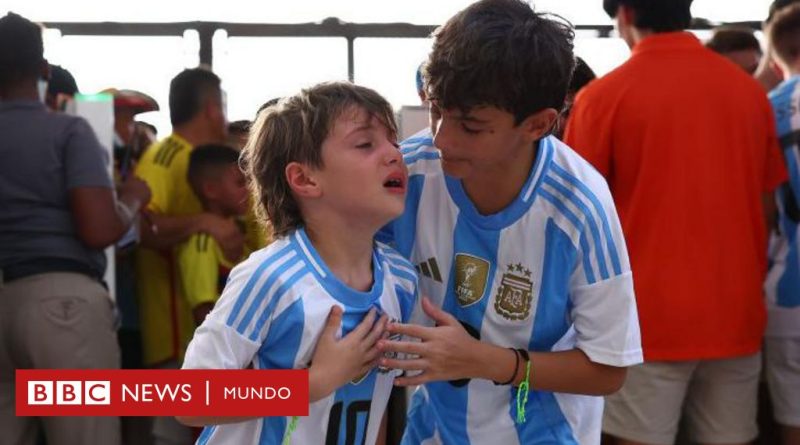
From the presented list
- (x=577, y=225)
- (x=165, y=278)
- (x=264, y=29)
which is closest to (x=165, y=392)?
(x=577, y=225)

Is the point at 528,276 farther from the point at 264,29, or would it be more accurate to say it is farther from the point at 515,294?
the point at 264,29

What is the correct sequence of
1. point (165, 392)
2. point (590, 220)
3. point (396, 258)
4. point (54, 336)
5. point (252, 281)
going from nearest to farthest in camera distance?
point (252, 281), point (590, 220), point (396, 258), point (165, 392), point (54, 336)

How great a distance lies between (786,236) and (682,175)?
0.50 metres

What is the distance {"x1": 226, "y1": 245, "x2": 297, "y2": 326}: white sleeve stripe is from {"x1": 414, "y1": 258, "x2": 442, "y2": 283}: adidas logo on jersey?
1.07ft

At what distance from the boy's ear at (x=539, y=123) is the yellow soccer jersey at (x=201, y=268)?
2590 mm

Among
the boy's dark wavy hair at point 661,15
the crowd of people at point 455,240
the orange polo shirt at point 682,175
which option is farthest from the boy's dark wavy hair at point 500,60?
the boy's dark wavy hair at point 661,15

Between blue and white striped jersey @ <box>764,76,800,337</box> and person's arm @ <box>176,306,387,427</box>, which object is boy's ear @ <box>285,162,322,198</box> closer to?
person's arm @ <box>176,306,387,427</box>

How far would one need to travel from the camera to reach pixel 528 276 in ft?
8.18

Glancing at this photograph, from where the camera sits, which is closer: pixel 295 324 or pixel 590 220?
pixel 295 324

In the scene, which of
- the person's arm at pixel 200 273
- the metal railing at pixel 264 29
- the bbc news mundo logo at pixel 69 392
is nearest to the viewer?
the bbc news mundo logo at pixel 69 392

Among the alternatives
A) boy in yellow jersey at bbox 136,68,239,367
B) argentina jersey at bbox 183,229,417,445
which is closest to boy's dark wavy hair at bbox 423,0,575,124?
argentina jersey at bbox 183,229,417,445

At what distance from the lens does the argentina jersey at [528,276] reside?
8.06 feet

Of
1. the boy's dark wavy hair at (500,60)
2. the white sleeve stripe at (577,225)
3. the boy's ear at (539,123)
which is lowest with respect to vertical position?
the white sleeve stripe at (577,225)

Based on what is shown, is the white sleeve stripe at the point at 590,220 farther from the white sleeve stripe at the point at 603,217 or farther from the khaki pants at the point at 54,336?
the khaki pants at the point at 54,336
